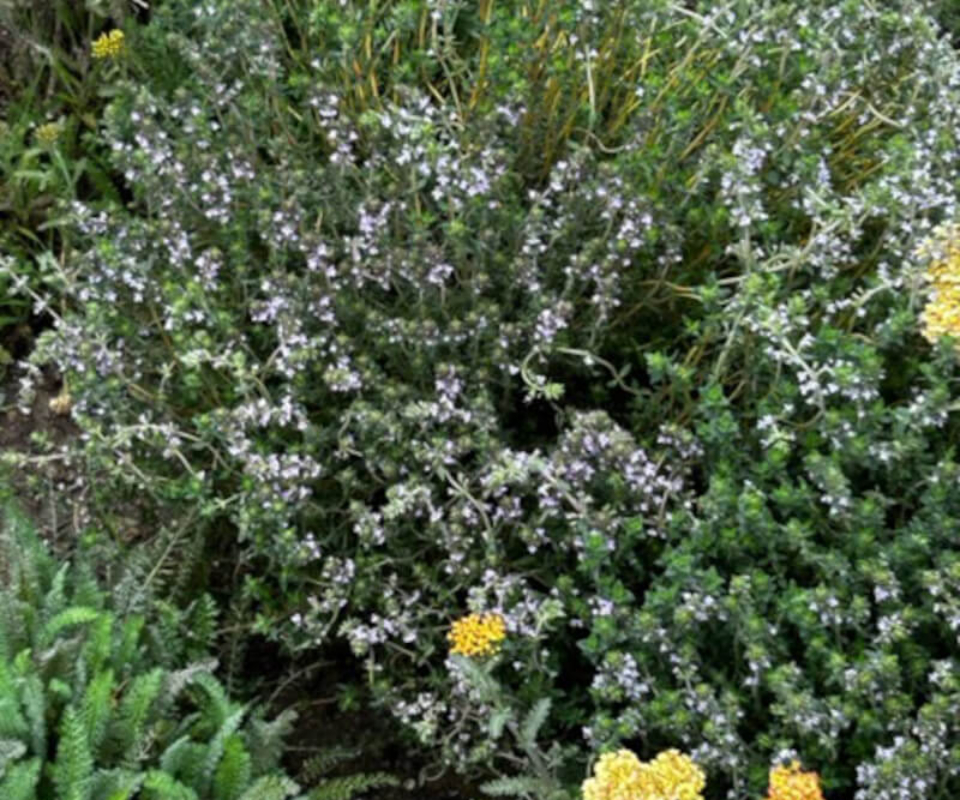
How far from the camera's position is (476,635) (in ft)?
7.98

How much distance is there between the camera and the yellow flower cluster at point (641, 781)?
7.15 feet

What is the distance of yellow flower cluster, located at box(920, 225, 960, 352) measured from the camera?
243 centimetres

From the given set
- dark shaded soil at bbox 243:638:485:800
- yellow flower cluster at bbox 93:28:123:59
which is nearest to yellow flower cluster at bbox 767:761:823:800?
dark shaded soil at bbox 243:638:485:800

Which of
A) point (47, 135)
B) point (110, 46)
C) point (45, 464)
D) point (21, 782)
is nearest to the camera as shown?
point (21, 782)

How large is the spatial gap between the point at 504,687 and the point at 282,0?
6.03 feet

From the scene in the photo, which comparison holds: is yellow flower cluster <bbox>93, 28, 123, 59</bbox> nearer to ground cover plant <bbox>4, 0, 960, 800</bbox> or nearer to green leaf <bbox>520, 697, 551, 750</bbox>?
ground cover plant <bbox>4, 0, 960, 800</bbox>

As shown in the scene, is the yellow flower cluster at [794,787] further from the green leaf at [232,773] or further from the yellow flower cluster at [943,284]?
the green leaf at [232,773]

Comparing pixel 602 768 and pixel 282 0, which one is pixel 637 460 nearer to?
pixel 602 768

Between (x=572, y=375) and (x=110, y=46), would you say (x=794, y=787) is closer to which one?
(x=572, y=375)

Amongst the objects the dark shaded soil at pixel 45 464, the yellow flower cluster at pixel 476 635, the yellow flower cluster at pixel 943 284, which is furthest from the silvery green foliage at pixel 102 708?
the yellow flower cluster at pixel 943 284

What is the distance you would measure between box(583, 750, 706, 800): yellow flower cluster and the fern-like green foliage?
25.4 inches

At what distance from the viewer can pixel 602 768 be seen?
2207 millimetres

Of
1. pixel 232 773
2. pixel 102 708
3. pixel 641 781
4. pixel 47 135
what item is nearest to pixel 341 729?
pixel 232 773

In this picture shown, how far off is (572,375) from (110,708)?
3.83 feet
